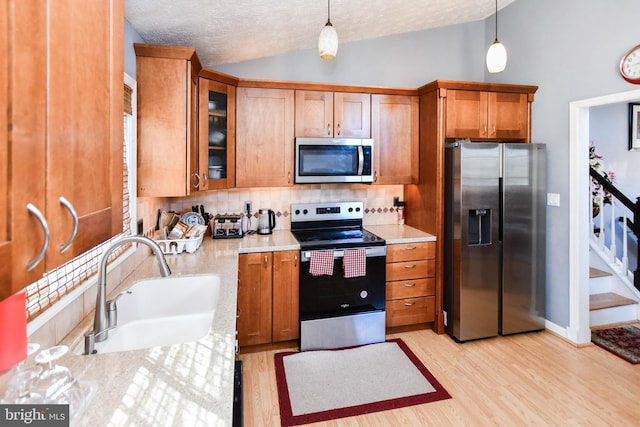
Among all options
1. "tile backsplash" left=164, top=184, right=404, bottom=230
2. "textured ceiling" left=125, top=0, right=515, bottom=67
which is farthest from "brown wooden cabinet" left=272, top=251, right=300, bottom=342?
"textured ceiling" left=125, top=0, right=515, bottom=67

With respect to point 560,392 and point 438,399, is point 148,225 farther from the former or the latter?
point 560,392

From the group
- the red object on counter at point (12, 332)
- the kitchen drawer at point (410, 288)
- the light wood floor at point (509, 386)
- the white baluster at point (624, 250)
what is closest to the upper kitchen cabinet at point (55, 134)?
the red object on counter at point (12, 332)

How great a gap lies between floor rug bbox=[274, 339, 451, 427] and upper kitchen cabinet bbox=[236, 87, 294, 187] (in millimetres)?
1526

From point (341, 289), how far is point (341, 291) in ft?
0.06

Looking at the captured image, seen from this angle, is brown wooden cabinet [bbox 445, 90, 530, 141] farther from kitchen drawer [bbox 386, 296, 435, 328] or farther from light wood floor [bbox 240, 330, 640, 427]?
light wood floor [bbox 240, 330, 640, 427]

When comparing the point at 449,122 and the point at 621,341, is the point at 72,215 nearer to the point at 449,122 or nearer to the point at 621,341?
the point at 449,122

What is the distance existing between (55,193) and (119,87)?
1.34 ft

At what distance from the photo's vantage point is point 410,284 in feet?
10.1

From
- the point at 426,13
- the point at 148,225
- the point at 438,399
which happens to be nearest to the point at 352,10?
the point at 426,13

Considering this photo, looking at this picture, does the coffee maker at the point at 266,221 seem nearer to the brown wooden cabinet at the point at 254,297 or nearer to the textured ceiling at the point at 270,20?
the brown wooden cabinet at the point at 254,297

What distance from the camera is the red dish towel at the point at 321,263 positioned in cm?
274

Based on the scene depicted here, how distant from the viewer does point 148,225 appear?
8.30ft

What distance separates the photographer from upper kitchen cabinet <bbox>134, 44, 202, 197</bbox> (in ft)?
7.13

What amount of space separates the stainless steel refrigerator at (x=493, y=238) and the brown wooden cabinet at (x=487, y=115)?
0.79ft
